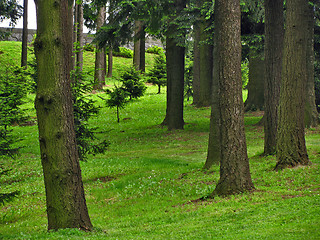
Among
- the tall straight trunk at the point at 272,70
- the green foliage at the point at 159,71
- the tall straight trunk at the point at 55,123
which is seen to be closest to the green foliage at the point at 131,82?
the green foliage at the point at 159,71

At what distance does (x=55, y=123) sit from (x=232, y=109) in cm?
386

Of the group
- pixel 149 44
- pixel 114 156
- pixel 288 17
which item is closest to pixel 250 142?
pixel 114 156

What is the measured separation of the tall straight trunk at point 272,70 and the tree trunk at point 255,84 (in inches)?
400

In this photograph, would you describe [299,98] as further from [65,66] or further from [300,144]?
[65,66]

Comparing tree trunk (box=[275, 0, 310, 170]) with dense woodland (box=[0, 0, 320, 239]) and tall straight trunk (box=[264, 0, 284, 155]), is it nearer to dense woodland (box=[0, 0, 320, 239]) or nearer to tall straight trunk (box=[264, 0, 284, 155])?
dense woodland (box=[0, 0, 320, 239])

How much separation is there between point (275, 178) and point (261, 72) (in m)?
14.1

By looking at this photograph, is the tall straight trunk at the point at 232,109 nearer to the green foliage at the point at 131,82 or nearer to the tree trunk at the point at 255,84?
the tree trunk at the point at 255,84

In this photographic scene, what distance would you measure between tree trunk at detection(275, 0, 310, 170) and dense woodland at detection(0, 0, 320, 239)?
0.03 meters

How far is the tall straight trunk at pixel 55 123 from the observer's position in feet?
20.8

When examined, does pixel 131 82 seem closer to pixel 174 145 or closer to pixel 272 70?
pixel 174 145

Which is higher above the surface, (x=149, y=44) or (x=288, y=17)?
(x=149, y=44)

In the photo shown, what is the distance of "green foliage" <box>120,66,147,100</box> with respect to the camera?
84.0 ft

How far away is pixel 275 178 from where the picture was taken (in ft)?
31.5

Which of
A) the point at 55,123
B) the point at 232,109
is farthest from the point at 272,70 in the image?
the point at 55,123
